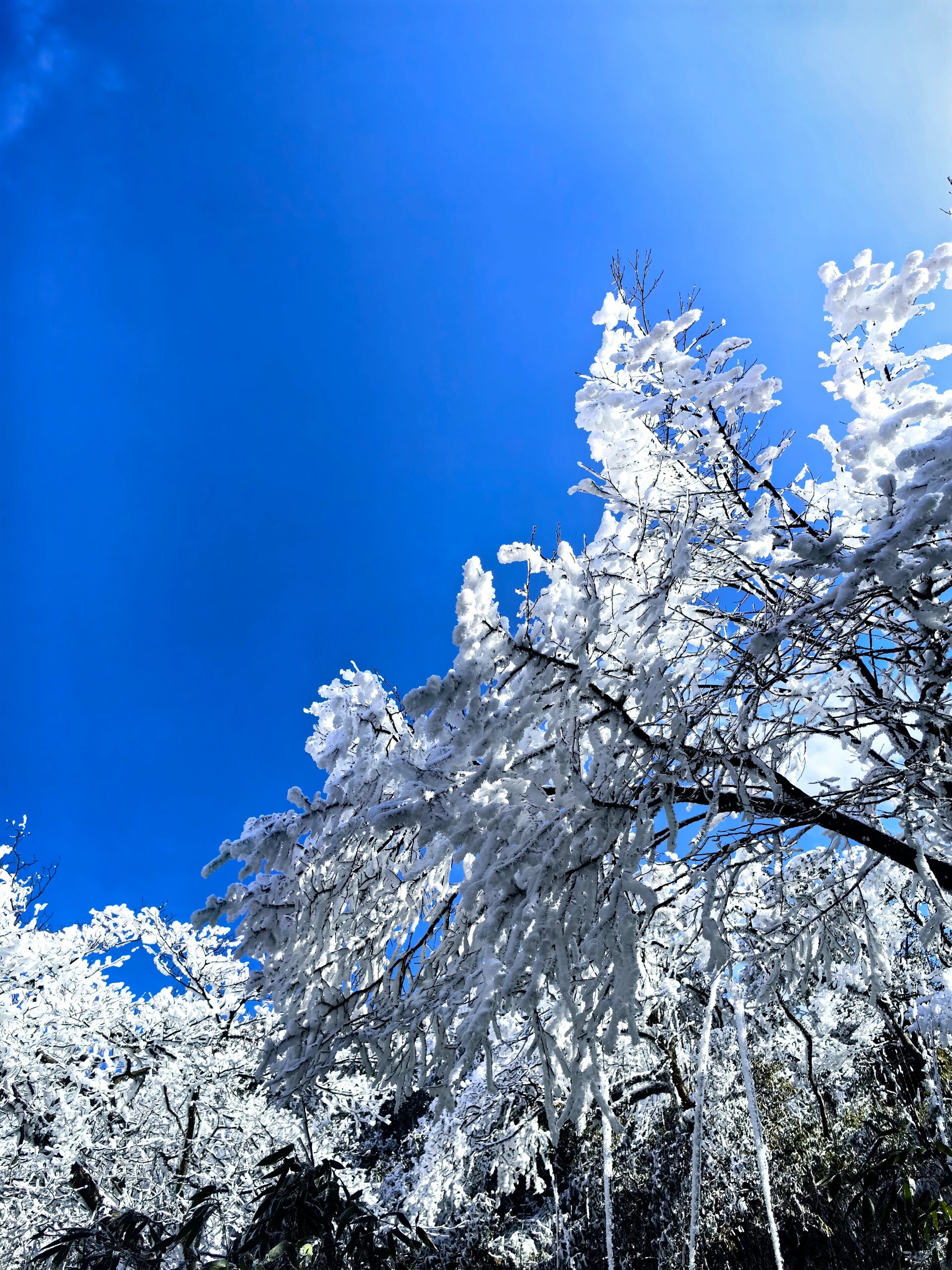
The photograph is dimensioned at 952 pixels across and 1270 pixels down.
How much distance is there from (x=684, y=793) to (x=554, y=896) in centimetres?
130

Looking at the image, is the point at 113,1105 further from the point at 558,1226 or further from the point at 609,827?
the point at 609,827

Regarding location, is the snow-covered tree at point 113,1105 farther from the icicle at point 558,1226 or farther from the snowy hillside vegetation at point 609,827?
the icicle at point 558,1226

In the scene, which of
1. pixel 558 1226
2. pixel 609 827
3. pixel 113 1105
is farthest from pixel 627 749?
pixel 558 1226

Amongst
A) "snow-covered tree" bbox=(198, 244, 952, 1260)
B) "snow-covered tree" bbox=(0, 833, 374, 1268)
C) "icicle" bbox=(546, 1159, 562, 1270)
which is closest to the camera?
"snow-covered tree" bbox=(198, 244, 952, 1260)

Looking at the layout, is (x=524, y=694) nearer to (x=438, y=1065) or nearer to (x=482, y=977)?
(x=482, y=977)

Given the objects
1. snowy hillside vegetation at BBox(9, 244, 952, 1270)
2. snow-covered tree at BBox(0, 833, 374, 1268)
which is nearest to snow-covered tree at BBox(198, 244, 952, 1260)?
snowy hillside vegetation at BBox(9, 244, 952, 1270)

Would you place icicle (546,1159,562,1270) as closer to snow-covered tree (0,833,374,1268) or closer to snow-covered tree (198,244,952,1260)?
snow-covered tree (0,833,374,1268)

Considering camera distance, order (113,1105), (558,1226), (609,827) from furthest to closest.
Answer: (558,1226) → (113,1105) → (609,827)

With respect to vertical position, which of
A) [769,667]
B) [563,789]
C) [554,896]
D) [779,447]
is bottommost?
[554,896]

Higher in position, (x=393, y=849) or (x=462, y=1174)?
(x=393, y=849)

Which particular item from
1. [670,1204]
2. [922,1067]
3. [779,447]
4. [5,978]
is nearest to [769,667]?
[779,447]

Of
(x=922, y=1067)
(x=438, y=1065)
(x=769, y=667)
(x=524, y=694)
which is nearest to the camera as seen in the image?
(x=524, y=694)

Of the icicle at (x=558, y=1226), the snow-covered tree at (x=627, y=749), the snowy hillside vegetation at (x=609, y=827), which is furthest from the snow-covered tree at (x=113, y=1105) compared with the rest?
the snow-covered tree at (x=627, y=749)

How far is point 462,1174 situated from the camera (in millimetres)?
9664
